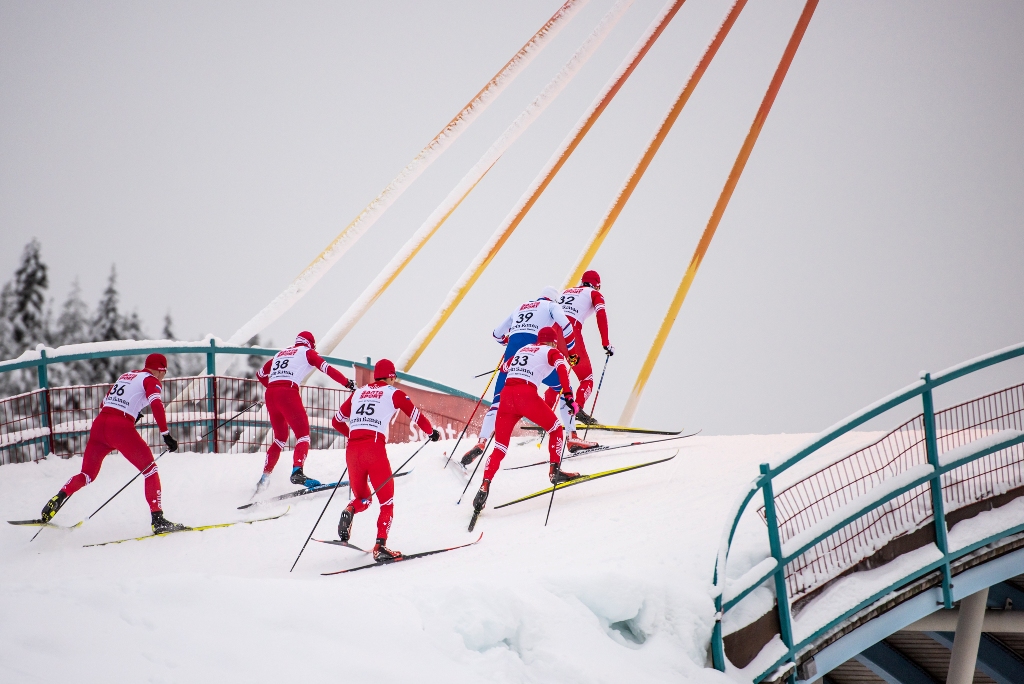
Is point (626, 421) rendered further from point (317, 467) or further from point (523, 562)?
point (523, 562)

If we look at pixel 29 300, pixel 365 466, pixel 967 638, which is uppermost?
pixel 29 300

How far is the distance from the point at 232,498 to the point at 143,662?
16.4ft

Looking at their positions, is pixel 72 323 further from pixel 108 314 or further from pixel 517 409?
pixel 517 409

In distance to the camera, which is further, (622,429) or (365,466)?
(622,429)

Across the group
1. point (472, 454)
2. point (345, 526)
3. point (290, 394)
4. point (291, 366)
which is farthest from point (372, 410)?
point (291, 366)

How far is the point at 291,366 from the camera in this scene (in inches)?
327

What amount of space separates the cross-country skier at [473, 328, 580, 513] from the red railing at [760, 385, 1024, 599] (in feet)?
7.51

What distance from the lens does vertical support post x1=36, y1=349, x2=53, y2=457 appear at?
7891mm

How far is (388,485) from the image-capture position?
6062mm

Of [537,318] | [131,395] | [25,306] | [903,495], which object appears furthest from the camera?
[25,306]

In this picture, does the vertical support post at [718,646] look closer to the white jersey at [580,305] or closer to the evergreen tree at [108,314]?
the white jersey at [580,305]

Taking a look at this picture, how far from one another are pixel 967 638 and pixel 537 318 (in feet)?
15.6

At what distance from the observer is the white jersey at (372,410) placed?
247 inches

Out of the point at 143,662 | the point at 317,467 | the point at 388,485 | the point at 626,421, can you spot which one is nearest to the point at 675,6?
the point at 626,421
